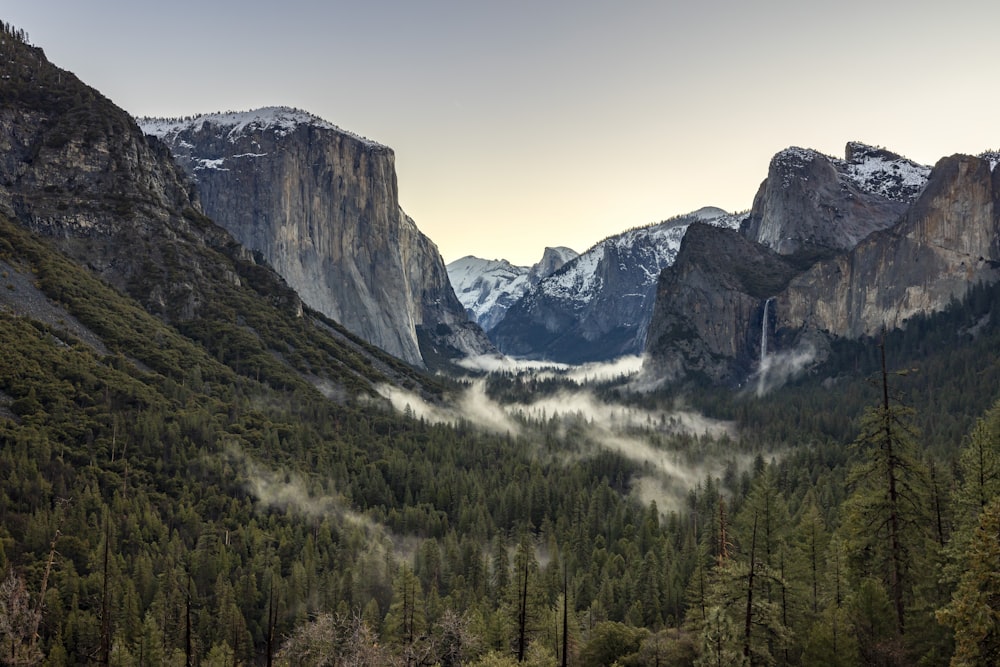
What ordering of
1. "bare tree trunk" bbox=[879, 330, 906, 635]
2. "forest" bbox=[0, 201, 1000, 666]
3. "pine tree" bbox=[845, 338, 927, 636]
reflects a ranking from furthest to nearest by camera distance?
"forest" bbox=[0, 201, 1000, 666], "pine tree" bbox=[845, 338, 927, 636], "bare tree trunk" bbox=[879, 330, 906, 635]

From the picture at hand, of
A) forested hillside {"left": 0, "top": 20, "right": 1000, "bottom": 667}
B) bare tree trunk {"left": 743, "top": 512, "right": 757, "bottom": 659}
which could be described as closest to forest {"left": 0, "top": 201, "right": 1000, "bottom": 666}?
bare tree trunk {"left": 743, "top": 512, "right": 757, "bottom": 659}

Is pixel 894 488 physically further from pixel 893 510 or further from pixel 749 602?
pixel 749 602

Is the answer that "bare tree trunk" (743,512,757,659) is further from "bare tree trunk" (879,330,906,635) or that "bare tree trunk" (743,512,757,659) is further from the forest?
"bare tree trunk" (879,330,906,635)

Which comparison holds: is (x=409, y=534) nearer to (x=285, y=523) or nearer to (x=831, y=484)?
(x=285, y=523)

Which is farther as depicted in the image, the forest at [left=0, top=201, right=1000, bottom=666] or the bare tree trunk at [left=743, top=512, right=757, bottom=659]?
the forest at [left=0, top=201, right=1000, bottom=666]

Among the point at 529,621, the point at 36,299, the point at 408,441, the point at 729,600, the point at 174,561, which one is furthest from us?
the point at 408,441

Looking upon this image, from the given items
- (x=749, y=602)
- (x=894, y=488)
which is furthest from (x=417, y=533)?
(x=894, y=488)

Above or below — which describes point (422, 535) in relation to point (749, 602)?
below

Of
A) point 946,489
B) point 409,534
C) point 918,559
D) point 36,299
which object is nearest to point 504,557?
Answer: point 409,534
